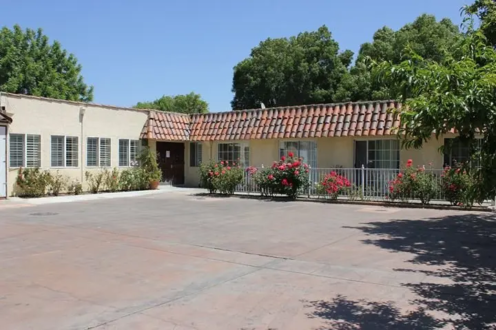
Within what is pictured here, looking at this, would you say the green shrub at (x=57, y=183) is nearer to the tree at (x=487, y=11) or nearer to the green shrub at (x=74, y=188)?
the green shrub at (x=74, y=188)

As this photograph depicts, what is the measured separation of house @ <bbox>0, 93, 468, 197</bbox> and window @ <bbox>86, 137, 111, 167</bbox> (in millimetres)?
45

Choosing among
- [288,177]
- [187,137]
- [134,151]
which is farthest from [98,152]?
[288,177]

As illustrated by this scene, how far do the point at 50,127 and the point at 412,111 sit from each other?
18.3m

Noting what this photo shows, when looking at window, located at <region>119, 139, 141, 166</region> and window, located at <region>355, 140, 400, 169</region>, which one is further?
window, located at <region>119, 139, 141, 166</region>

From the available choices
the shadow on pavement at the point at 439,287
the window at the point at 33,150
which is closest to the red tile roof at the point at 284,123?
the window at the point at 33,150

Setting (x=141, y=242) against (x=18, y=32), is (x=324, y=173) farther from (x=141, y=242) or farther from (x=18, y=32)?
(x=18, y=32)

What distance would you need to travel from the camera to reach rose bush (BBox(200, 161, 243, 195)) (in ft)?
68.1

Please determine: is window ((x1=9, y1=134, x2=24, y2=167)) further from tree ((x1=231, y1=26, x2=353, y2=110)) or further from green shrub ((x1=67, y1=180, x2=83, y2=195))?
tree ((x1=231, y1=26, x2=353, y2=110))

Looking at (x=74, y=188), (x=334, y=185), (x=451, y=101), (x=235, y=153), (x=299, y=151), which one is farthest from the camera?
(x=235, y=153)

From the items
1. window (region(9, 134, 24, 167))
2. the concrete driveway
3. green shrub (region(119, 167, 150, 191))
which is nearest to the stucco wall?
window (region(9, 134, 24, 167))

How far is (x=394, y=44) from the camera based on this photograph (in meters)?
35.4

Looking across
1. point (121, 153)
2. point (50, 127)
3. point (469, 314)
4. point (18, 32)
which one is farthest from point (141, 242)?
point (18, 32)

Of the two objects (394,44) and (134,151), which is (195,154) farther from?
(394,44)

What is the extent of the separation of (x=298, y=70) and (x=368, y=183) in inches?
956
